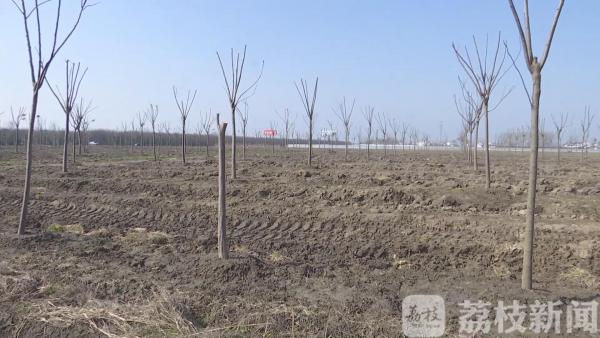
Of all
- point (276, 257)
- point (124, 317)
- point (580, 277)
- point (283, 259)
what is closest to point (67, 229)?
point (276, 257)

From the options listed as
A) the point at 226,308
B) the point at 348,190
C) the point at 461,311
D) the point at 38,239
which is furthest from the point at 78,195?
the point at 461,311

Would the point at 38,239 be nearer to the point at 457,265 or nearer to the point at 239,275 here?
the point at 239,275

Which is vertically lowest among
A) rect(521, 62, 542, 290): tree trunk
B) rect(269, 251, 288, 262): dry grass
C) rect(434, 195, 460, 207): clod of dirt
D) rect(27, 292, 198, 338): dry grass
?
rect(27, 292, 198, 338): dry grass

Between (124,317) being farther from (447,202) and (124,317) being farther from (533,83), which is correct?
(447,202)

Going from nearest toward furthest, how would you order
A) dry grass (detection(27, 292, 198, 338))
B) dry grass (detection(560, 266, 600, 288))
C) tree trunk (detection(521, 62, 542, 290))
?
dry grass (detection(27, 292, 198, 338)) → tree trunk (detection(521, 62, 542, 290)) → dry grass (detection(560, 266, 600, 288))

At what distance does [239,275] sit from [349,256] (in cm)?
179

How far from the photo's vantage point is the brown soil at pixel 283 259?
3.81 meters

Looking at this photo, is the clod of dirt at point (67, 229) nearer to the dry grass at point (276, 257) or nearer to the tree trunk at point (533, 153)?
the dry grass at point (276, 257)

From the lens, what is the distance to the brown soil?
3812 mm

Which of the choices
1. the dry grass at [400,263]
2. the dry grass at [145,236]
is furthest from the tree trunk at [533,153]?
the dry grass at [145,236]

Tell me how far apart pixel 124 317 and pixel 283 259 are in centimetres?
237

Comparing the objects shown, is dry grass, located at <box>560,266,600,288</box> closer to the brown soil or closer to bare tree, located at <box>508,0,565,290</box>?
the brown soil

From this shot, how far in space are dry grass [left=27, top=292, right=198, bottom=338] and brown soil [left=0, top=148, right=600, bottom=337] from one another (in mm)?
13

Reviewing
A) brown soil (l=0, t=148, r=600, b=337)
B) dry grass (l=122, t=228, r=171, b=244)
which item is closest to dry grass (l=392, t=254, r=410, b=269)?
brown soil (l=0, t=148, r=600, b=337)
